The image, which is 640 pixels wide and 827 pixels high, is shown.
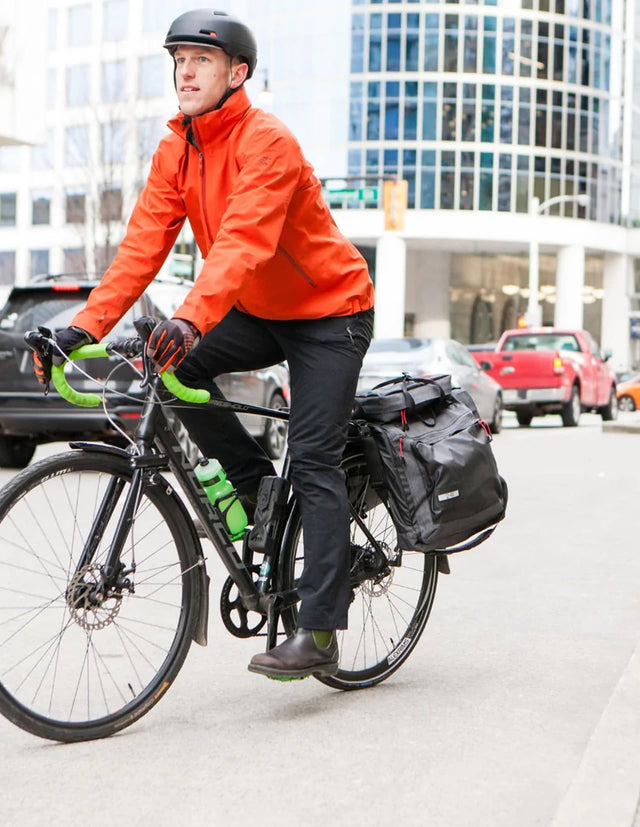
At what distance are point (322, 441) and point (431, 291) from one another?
63652 millimetres

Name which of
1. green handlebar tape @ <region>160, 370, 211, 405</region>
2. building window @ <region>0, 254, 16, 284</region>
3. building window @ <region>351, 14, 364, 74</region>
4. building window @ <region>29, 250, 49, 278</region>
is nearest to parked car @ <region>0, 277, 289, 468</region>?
green handlebar tape @ <region>160, 370, 211, 405</region>

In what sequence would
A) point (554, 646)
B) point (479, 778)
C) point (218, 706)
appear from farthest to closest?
point (554, 646), point (218, 706), point (479, 778)

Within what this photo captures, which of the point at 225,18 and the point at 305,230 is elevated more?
the point at 225,18

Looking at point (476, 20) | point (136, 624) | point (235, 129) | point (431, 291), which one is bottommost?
point (136, 624)

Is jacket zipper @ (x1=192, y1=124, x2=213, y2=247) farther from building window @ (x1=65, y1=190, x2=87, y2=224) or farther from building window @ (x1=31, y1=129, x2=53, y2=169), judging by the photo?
building window @ (x1=31, y1=129, x2=53, y2=169)

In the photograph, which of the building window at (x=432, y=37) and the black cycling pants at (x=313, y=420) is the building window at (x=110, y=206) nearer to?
the building window at (x=432, y=37)

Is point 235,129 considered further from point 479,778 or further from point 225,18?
point 479,778

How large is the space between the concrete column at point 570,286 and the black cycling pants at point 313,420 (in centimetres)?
5982

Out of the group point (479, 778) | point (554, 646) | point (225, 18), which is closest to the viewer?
point (479, 778)

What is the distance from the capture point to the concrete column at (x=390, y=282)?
6081cm

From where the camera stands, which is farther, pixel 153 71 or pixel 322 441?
pixel 153 71

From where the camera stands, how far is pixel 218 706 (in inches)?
164

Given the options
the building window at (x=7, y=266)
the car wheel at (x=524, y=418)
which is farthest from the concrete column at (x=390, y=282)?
the car wheel at (x=524, y=418)

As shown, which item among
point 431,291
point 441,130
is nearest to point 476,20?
point 441,130
